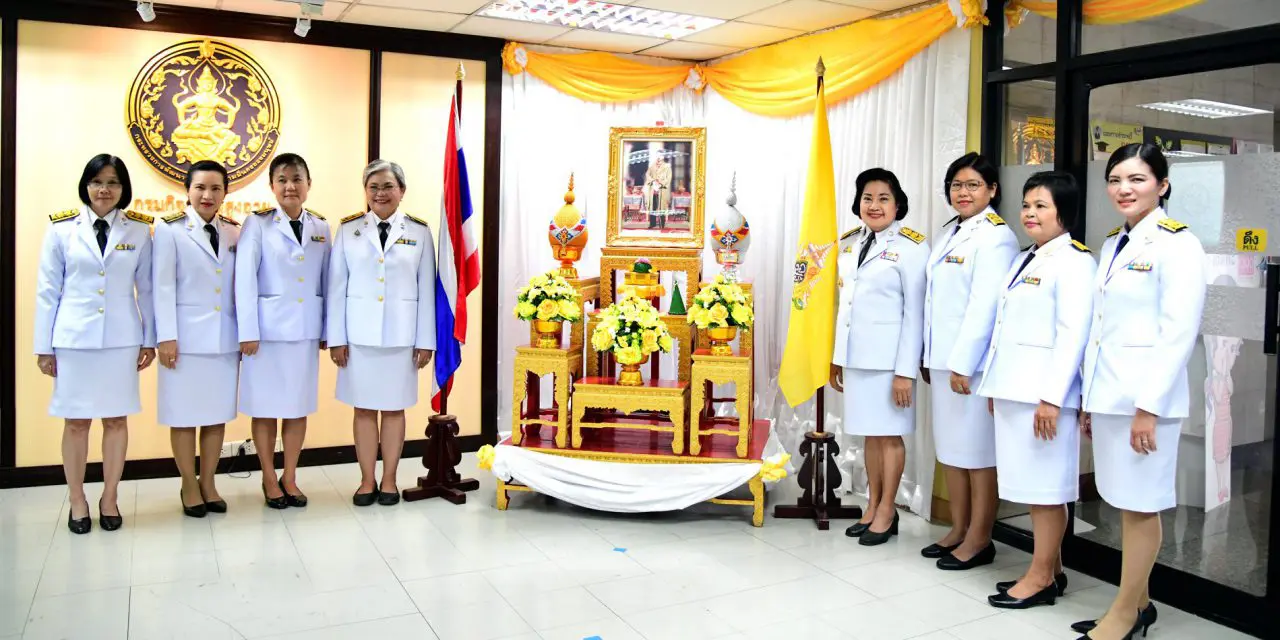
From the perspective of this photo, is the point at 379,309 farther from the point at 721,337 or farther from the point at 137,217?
the point at 721,337

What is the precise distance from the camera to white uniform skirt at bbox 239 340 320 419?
4.88m

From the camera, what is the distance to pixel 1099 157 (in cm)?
419

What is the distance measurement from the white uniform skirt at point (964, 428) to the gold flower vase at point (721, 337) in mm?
1106

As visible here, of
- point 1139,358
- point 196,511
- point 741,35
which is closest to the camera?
point 1139,358

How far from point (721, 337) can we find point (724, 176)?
217 centimetres

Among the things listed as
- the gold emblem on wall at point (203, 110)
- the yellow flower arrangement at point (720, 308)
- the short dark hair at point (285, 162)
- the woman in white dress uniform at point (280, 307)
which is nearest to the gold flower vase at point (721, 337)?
the yellow flower arrangement at point (720, 308)

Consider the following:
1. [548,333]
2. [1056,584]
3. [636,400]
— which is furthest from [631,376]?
[1056,584]

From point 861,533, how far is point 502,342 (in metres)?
2.93

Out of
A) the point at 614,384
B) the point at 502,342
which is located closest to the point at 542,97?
the point at 502,342

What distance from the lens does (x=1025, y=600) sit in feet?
12.3

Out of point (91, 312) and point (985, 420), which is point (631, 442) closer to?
point (985, 420)

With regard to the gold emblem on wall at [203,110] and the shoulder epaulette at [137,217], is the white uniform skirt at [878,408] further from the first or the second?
the gold emblem on wall at [203,110]

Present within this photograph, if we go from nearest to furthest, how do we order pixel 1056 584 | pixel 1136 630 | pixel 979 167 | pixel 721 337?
1. pixel 1136 630
2. pixel 1056 584
3. pixel 979 167
4. pixel 721 337

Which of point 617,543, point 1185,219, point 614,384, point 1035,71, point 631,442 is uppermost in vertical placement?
point 1035,71
